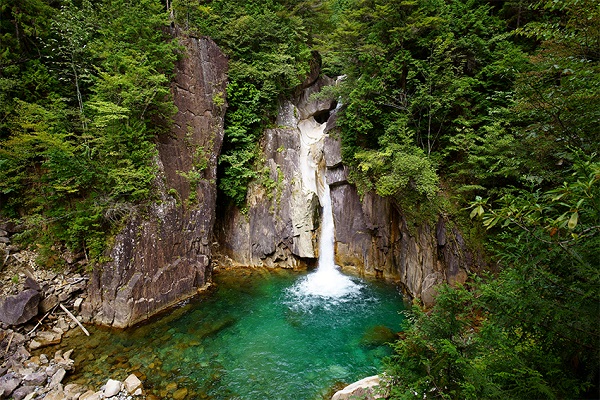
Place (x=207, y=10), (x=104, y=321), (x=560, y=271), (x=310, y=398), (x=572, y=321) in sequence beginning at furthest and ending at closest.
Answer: (x=207, y=10), (x=104, y=321), (x=310, y=398), (x=560, y=271), (x=572, y=321)

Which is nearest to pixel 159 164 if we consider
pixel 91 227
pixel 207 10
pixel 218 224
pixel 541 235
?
pixel 91 227

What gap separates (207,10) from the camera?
1455cm

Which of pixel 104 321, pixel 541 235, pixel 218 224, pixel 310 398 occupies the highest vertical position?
pixel 541 235

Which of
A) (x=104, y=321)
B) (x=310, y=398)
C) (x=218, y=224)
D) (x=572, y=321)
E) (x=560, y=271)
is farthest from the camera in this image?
(x=218, y=224)

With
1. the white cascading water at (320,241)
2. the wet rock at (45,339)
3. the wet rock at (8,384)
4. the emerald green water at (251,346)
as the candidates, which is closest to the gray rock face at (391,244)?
the white cascading water at (320,241)

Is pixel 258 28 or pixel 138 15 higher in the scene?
pixel 258 28

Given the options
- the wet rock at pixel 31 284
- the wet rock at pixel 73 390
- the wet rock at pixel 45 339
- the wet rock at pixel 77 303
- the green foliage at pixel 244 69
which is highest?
the green foliage at pixel 244 69

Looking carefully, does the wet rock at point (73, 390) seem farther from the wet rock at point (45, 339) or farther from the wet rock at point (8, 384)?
the wet rock at point (45, 339)

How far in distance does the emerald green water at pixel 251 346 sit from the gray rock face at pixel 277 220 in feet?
9.61

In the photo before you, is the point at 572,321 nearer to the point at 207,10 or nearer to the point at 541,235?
the point at 541,235

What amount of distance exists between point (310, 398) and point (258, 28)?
671 inches

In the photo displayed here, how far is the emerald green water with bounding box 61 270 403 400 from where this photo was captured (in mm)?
7625

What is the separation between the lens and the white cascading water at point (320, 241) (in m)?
12.5

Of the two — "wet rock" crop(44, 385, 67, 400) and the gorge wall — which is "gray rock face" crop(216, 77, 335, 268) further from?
"wet rock" crop(44, 385, 67, 400)
